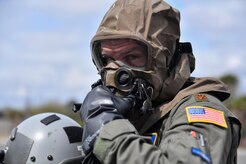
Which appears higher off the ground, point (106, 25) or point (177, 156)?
point (106, 25)

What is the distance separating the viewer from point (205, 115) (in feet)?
6.64

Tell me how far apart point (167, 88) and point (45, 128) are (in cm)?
89

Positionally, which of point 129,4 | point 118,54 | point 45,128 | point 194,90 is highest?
point 129,4

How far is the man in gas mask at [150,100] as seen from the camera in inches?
74.1

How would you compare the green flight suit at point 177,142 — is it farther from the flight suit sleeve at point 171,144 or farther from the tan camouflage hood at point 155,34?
the tan camouflage hood at point 155,34

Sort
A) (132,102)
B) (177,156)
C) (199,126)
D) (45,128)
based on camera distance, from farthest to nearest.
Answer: (45,128), (132,102), (199,126), (177,156)

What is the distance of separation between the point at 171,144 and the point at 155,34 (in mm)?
653

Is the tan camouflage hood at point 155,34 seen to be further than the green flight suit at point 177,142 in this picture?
Yes

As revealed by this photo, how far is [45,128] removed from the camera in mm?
2826

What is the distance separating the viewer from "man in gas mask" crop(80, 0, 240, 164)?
1882 millimetres

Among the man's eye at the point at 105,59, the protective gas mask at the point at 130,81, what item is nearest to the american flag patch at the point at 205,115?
the protective gas mask at the point at 130,81

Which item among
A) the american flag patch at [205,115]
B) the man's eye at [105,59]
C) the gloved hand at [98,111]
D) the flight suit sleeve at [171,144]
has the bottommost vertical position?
the flight suit sleeve at [171,144]

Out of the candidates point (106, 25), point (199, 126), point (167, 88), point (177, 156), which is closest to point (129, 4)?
point (106, 25)

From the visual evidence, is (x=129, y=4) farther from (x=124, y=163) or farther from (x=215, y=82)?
(x=124, y=163)
